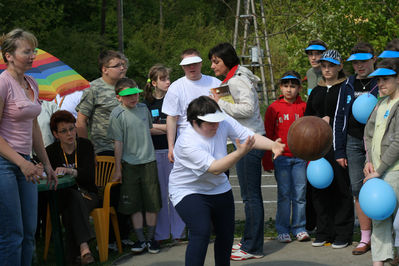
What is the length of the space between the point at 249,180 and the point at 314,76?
2313mm

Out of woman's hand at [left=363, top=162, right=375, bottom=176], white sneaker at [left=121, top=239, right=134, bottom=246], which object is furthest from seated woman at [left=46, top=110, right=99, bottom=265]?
woman's hand at [left=363, top=162, right=375, bottom=176]

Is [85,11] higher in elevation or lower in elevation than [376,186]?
higher

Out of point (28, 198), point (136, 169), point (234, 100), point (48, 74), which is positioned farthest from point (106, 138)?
point (28, 198)

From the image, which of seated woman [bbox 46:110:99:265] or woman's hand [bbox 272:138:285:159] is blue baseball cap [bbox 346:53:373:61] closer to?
woman's hand [bbox 272:138:285:159]

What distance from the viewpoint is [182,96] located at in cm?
657

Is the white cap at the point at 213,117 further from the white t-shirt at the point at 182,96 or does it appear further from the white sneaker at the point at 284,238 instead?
the white sneaker at the point at 284,238

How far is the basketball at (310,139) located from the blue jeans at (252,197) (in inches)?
46.3

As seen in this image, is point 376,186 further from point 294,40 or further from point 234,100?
point 294,40

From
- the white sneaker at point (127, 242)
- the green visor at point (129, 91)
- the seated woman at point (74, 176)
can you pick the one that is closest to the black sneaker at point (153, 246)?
the white sneaker at point (127, 242)

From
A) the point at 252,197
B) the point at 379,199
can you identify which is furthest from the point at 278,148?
the point at 252,197

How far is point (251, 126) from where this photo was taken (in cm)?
619

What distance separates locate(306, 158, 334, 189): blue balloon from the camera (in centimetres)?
650

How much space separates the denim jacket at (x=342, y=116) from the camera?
6363 mm

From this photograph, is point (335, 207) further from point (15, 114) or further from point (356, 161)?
point (15, 114)
